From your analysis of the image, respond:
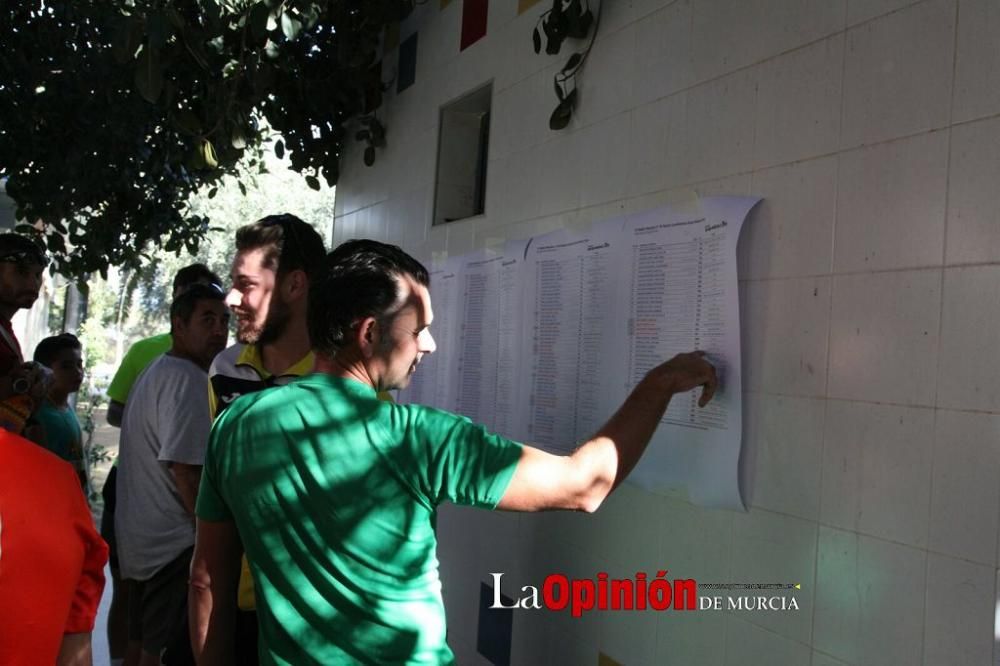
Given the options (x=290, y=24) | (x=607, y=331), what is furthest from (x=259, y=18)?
(x=607, y=331)

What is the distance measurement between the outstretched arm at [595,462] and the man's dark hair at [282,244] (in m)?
0.91

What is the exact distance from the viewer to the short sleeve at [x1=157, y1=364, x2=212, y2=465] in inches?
108

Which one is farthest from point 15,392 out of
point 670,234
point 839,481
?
point 839,481

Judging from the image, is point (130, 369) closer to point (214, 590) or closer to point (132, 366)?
point (132, 366)

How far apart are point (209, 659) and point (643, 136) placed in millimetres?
1561

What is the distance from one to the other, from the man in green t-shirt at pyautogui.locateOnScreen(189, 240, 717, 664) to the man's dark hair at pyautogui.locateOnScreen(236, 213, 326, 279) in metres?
0.68

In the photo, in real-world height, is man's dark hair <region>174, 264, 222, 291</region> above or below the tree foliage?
below

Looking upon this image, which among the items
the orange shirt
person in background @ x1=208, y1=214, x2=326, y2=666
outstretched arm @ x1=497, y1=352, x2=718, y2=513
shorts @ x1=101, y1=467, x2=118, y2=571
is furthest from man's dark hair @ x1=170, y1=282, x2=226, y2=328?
outstretched arm @ x1=497, y1=352, x2=718, y2=513

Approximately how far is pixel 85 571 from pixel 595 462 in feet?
2.78

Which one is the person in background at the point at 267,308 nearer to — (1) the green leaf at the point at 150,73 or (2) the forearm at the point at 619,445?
(2) the forearm at the point at 619,445

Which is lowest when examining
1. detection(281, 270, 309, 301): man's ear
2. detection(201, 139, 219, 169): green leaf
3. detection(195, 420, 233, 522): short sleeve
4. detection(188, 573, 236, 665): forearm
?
detection(188, 573, 236, 665): forearm

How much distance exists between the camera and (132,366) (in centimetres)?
430

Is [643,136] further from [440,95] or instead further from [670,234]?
[440,95]

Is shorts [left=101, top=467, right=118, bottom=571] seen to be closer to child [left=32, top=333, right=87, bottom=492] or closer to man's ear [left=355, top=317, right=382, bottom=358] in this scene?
child [left=32, top=333, right=87, bottom=492]
